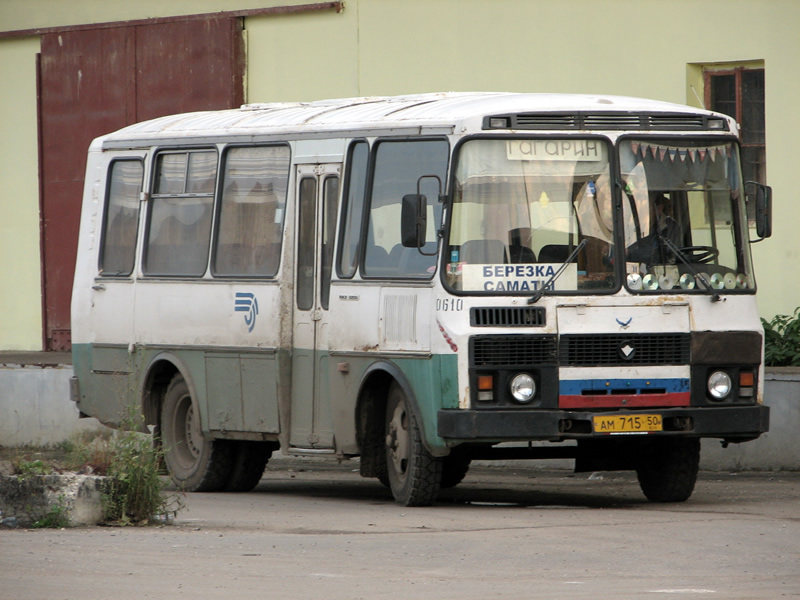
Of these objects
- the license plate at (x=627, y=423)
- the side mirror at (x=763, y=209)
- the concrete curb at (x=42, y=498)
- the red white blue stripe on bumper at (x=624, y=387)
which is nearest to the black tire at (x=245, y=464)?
the red white blue stripe on bumper at (x=624, y=387)

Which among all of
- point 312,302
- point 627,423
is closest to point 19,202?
point 312,302

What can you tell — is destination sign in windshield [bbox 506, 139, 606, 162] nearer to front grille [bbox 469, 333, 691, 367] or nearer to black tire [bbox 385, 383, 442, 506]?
front grille [bbox 469, 333, 691, 367]

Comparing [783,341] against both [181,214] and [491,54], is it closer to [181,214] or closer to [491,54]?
[491,54]

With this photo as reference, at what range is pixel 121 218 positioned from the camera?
15.4 m

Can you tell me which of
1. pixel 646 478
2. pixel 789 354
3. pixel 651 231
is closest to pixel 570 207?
pixel 651 231

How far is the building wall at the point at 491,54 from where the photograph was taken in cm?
1664

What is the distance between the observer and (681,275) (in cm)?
1203

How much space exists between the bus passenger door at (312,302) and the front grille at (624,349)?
2086 millimetres

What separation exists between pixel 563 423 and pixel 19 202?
12.9 meters

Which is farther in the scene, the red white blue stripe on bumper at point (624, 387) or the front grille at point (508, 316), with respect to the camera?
the red white blue stripe on bumper at point (624, 387)

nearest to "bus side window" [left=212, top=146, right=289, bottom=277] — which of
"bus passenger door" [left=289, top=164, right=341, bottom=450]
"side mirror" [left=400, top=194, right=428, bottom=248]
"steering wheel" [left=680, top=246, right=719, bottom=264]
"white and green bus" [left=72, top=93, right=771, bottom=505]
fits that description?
"white and green bus" [left=72, top=93, right=771, bottom=505]

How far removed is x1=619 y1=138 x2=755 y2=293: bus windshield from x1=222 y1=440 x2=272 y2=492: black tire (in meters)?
4.09

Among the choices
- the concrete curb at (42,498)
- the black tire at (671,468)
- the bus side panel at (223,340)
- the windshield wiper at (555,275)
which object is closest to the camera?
the concrete curb at (42,498)

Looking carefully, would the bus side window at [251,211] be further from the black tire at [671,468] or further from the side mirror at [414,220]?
the black tire at [671,468]
